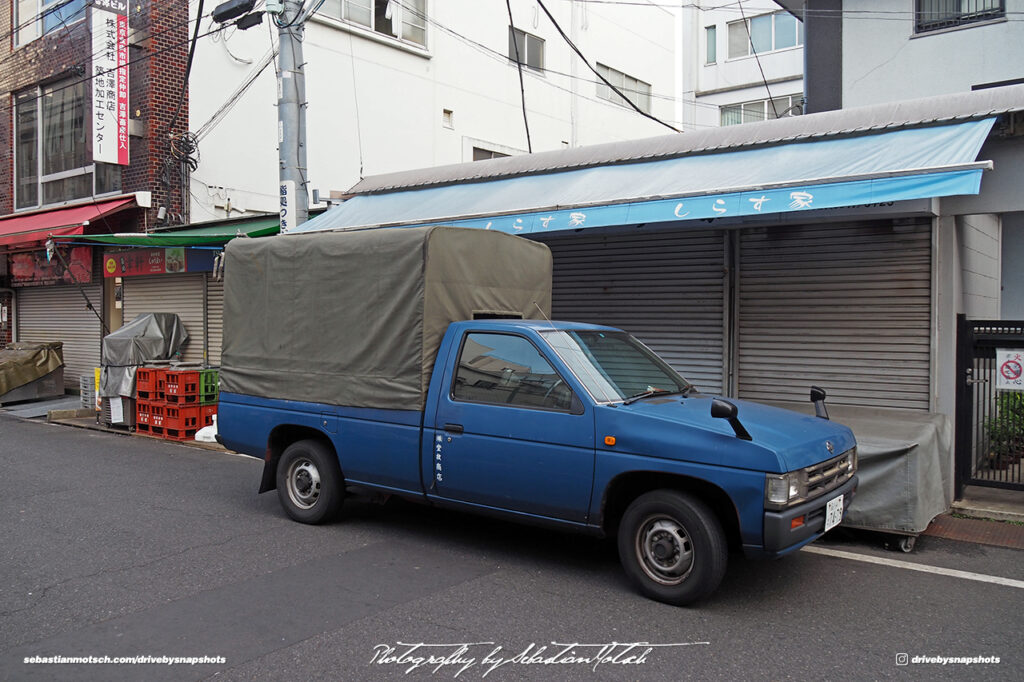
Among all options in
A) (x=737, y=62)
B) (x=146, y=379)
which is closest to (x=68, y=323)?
(x=146, y=379)

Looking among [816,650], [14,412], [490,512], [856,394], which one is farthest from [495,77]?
[816,650]

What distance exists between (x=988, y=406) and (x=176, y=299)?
45.0ft

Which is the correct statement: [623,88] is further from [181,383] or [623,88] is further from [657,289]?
[181,383]

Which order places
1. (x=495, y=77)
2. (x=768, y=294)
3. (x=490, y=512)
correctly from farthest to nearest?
1. (x=495, y=77)
2. (x=768, y=294)
3. (x=490, y=512)

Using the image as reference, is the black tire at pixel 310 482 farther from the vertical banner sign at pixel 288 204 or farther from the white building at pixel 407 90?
the white building at pixel 407 90

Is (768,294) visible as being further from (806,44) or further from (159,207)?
(159,207)

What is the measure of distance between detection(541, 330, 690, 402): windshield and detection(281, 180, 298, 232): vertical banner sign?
5672mm

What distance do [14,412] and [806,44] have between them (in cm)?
1638

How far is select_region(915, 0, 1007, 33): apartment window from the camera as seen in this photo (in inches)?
490

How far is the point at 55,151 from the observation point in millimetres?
18578

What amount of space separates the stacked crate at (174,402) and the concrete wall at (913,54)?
11757 mm

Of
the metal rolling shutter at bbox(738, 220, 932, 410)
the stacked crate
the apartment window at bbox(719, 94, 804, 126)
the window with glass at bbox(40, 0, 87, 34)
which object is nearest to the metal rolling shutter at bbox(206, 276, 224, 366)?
the stacked crate

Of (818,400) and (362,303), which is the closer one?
(818,400)

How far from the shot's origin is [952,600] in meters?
5.09
